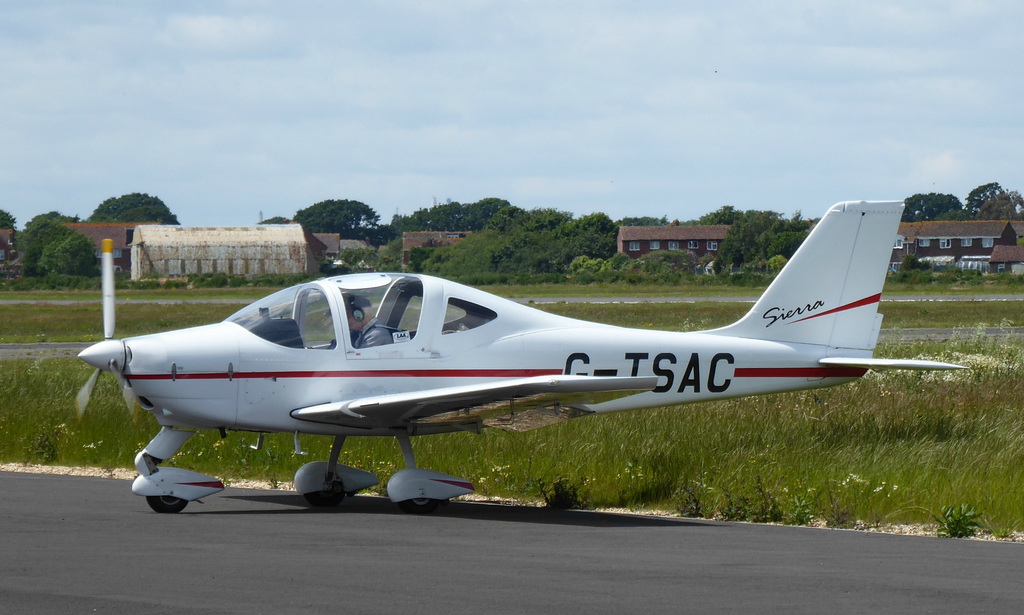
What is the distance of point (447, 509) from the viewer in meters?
9.79

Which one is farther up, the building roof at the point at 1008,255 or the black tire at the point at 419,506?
the building roof at the point at 1008,255

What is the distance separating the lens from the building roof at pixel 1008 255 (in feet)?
373

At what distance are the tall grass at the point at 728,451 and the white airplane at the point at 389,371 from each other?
0.88 metres

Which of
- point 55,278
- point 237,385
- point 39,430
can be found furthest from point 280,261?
point 237,385

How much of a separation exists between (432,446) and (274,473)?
171 cm

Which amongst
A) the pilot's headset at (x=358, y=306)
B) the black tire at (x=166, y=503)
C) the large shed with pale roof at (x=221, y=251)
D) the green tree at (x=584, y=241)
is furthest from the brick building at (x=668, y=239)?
the black tire at (x=166, y=503)

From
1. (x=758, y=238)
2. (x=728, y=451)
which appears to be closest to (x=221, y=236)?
(x=758, y=238)

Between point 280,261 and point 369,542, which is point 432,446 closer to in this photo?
point 369,542

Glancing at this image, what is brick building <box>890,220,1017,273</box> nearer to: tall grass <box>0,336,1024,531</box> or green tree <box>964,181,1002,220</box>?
green tree <box>964,181,1002,220</box>

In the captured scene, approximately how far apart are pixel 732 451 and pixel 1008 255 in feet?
378

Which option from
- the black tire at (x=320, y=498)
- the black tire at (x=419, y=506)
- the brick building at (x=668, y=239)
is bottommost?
the black tire at (x=320, y=498)

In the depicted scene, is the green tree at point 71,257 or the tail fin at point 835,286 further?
the green tree at point 71,257

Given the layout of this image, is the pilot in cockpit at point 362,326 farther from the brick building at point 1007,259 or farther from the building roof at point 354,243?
the building roof at point 354,243

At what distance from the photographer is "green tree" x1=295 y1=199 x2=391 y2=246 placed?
7101 inches
